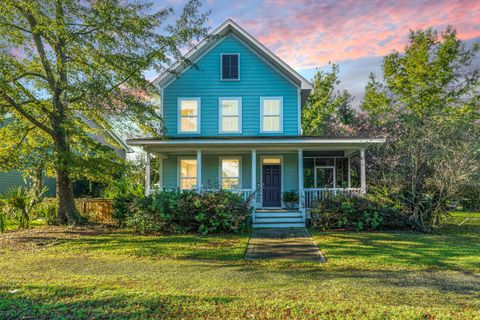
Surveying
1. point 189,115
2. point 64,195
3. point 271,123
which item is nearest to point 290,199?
point 271,123

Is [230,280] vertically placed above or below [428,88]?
below

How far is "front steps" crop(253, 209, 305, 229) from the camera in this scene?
523 inches

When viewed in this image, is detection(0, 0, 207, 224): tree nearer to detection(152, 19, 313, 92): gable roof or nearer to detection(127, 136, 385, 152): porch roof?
detection(127, 136, 385, 152): porch roof

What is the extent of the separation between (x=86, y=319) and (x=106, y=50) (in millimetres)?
9498

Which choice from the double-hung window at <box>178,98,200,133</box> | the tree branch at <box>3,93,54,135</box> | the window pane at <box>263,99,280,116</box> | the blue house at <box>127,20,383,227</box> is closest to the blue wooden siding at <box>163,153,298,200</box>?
the blue house at <box>127,20,383,227</box>

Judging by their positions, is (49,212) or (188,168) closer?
(49,212)

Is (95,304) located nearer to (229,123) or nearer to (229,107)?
(229,123)

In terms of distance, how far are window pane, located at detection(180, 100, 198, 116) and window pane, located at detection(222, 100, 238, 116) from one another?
52.4 inches

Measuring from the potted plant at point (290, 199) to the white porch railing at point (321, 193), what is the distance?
0.46m

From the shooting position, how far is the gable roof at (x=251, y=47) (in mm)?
15289

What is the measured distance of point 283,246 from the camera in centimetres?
940

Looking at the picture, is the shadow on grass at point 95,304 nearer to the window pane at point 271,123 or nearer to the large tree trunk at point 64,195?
the large tree trunk at point 64,195

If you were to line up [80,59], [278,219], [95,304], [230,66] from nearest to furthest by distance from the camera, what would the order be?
[95,304]
[80,59]
[278,219]
[230,66]

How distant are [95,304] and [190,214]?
23.8 ft
